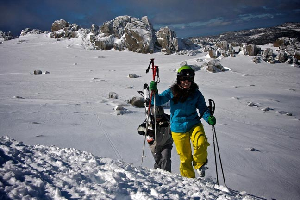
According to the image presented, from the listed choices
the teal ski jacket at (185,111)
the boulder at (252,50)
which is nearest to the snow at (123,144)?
the teal ski jacket at (185,111)

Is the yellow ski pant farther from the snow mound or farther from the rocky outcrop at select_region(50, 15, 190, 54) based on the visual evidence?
the rocky outcrop at select_region(50, 15, 190, 54)

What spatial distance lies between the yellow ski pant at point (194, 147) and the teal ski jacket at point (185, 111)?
0.33 feet

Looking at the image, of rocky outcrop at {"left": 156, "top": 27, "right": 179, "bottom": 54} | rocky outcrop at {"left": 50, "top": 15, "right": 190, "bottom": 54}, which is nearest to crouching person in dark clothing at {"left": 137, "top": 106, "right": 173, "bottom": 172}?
rocky outcrop at {"left": 50, "top": 15, "right": 190, "bottom": 54}

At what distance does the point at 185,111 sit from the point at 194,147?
2.01ft

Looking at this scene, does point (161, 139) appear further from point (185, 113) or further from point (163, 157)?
point (185, 113)

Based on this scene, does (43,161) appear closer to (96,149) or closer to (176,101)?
(176,101)

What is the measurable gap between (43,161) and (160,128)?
79.9 inches

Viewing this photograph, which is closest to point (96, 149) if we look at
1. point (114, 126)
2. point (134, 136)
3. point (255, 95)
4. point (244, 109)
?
point (134, 136)

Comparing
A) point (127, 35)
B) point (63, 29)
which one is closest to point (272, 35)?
point (127, 35)

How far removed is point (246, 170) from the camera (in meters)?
4.90

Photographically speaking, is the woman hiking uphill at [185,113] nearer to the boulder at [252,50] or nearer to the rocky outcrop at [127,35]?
the boulder at [252,50]

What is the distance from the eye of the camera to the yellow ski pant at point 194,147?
3.34 metres

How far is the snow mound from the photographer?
6.38 feet

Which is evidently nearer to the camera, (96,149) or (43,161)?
(43,161)
